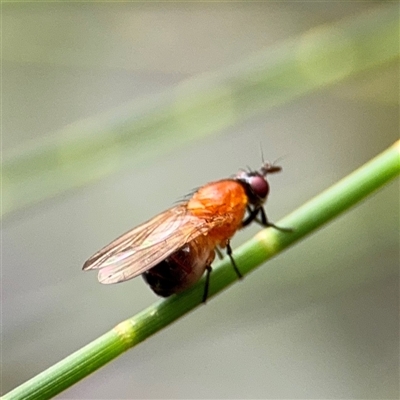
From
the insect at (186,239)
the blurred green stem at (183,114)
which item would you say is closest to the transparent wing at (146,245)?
the insect at (186,239)

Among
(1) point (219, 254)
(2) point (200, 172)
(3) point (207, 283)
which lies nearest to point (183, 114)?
(1) point (219, 254)

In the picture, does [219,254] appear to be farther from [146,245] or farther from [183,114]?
[183,114]

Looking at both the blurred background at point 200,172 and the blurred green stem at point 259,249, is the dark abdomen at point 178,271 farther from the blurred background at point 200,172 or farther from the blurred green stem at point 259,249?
the blurred background at point 200,172

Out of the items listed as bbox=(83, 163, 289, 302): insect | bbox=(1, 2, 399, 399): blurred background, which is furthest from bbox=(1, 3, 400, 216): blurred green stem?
bbox=(83, 163, 289, 302): insect

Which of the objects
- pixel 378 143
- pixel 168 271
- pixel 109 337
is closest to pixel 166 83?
pixel 378 143

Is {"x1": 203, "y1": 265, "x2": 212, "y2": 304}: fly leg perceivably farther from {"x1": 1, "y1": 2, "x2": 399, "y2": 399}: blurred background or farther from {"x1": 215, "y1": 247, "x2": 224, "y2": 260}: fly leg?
{"x1": 1, "y1": 2, "x2": 399, "y2": 399}: blurred background

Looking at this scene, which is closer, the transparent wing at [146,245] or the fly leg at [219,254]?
the transparent wing at [146,245]
